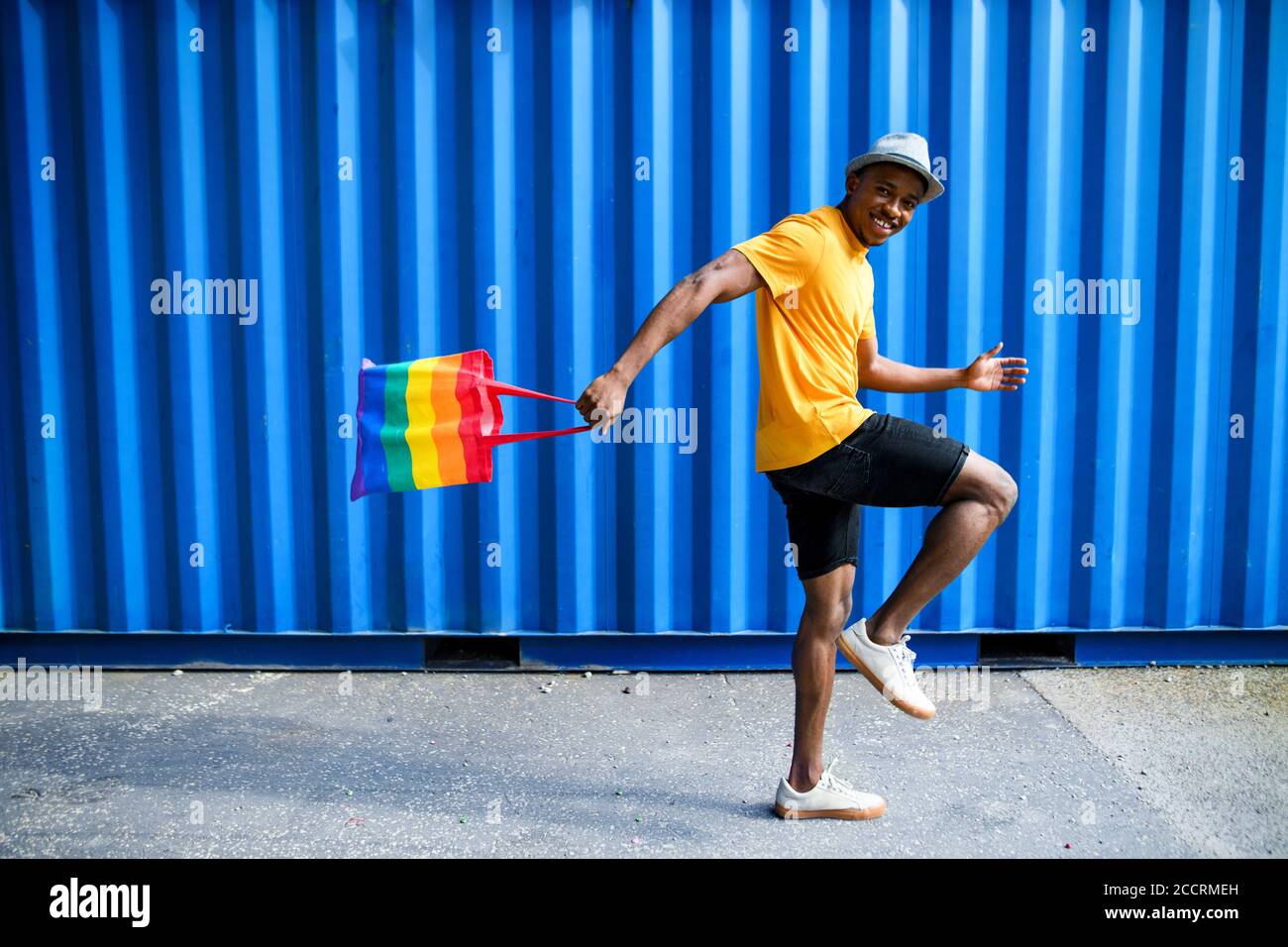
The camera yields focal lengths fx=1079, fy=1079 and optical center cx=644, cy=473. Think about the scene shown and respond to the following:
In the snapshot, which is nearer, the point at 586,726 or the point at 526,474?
the point at 586,726

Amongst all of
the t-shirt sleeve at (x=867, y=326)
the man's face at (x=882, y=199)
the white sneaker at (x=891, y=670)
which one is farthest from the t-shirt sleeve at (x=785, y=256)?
the white sneaker at (x=891, y=670)

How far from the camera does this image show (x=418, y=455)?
3441mm

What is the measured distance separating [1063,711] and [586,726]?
1.92 meters

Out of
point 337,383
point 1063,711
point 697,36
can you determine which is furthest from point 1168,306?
point 337,383

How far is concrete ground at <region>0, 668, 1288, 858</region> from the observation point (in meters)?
3.28

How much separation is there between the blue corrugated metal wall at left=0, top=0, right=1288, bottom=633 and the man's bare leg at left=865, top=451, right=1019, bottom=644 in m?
1.57

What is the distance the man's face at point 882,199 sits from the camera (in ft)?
10.4

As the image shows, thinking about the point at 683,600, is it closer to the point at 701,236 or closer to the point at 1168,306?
the point at 701,236

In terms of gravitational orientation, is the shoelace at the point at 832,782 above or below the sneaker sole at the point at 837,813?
above

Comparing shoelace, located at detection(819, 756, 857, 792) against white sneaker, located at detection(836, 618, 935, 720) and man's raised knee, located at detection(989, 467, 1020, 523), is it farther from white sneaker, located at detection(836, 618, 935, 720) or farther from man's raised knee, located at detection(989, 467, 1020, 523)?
man's raised knee, located at detection(989, 467, 1020, 523)

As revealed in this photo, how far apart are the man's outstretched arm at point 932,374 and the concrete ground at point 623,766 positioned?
1.34 meters

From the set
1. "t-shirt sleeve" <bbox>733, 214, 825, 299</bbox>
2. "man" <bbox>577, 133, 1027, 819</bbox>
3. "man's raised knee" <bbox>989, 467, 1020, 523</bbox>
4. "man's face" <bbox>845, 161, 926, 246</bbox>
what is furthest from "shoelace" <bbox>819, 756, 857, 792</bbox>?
"man's face" <bbox>845, 161, 926, 246</bbox>

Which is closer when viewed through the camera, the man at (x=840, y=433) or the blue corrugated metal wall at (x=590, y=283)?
the man at (x=840, y=433)

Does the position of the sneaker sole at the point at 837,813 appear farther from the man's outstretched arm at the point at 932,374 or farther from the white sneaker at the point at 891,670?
the man's outstretched arm at the point at 932,374
